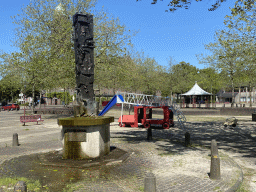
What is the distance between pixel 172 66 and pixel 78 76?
4559 centimetres

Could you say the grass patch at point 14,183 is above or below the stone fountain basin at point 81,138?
below

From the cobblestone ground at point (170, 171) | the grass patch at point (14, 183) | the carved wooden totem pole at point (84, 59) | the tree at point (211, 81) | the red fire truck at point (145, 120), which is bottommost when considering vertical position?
the cobblestone ground at point (170, 171)

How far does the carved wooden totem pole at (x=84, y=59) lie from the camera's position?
9000mm

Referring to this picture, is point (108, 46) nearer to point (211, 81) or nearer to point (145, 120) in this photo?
point (145, 120)

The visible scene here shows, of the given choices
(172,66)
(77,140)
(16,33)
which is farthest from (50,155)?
(172,66)

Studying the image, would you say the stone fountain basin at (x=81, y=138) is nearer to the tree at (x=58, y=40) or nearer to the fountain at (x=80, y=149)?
the fountain at (x=80, y=149)

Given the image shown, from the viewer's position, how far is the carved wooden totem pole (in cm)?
900

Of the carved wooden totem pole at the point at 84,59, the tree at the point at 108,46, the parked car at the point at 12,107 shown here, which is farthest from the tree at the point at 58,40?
the parked car at the point at 12,107

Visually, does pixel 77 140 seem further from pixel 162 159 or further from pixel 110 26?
pixel 110 26

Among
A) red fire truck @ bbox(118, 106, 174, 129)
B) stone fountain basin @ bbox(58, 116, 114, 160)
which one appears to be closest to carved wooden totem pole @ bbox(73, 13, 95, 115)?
stone fountain basin @ bbox(58, 116, 114, 160)

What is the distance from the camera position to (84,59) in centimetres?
905

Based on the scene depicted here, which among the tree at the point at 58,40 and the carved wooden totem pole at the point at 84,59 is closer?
the carved wooden totem pole at the point at 84,59

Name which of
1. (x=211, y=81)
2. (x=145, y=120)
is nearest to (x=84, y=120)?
(x=145, y=120)

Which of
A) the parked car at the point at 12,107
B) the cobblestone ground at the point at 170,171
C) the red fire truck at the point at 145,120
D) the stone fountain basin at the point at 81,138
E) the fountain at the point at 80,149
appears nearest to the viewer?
the cobblestone ground at the point at 170,171
